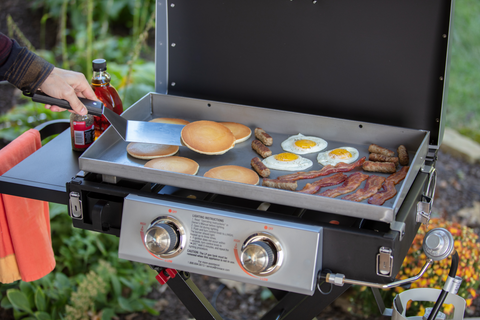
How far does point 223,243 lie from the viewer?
62.5 inches

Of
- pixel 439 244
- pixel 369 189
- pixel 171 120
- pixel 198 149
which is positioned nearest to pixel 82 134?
Result: pixel 171 120

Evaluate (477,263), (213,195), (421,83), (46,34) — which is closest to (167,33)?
(213,195)

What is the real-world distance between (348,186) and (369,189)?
0.29 feet

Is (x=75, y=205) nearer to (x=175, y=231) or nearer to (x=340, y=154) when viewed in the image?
(x=175, y=231)

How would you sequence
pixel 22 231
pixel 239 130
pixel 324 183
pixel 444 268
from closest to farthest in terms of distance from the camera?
pixel 324 183
pixel 22 231
pixel 239 130
pixel 444 268

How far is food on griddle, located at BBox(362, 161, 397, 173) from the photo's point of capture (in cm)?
194

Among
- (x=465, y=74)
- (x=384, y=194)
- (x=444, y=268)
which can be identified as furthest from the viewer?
(x=465, y=74)

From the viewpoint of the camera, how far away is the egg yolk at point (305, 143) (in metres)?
2.13

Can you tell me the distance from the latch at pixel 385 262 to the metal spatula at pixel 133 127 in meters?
0.98

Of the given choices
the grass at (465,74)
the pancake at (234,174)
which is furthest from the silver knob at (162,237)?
the grass at (465,74)

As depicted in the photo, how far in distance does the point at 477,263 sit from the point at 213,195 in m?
2.21

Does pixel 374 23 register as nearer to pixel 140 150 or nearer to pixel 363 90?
pixel 363 90

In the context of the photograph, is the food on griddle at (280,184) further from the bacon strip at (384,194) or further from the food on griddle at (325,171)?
the bacon strip at (384,194)

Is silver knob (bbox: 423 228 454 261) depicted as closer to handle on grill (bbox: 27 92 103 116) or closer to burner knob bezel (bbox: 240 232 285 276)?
burner knob bezel (bbox: 240 232 285 276)
